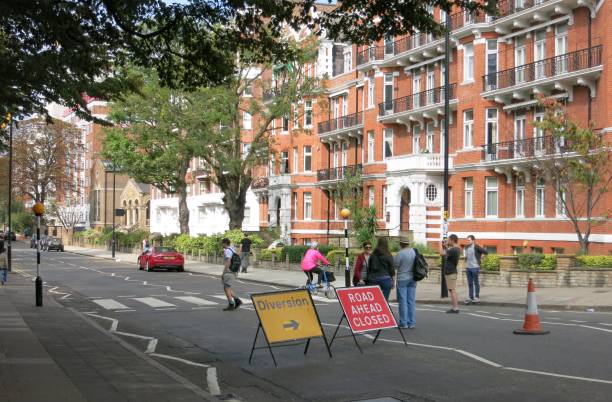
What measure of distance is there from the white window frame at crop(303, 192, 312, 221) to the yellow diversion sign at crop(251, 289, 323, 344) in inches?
1770

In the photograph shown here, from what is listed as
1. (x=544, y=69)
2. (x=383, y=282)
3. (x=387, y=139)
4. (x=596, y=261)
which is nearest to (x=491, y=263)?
(x=596, y=261)

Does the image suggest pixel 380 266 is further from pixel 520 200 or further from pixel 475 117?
pixel 475 117

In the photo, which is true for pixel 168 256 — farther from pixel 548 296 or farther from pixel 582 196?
pixel 548 296

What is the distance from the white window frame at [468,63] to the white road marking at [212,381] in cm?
3021

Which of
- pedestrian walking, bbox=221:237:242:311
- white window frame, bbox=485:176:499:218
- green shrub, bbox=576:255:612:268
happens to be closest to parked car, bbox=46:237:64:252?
white window frame, bbox=485:176:499:218

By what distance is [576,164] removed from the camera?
27594 millimetres

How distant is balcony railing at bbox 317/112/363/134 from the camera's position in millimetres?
50812

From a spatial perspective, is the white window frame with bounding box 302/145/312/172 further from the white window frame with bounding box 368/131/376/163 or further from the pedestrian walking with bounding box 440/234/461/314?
the pedestrian walking with bounding box 440/234/461/314

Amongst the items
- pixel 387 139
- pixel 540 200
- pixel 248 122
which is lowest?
pixel 540 200

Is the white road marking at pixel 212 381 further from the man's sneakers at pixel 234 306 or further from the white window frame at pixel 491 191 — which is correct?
the white window frame at pixel 491 191

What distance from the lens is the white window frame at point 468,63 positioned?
→ 129 feet

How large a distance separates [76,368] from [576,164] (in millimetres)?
20799

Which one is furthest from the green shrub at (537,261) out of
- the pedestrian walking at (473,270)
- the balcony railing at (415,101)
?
the balcony railing at (415,101)

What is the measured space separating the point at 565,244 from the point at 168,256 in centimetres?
2002
